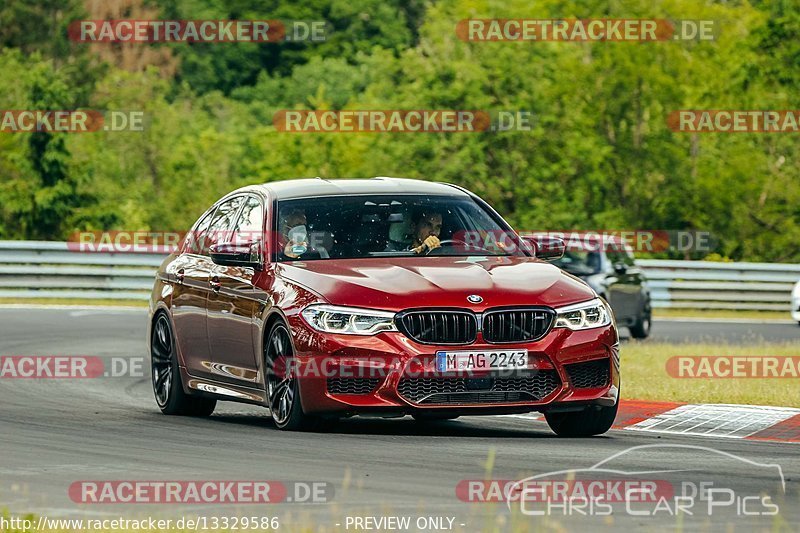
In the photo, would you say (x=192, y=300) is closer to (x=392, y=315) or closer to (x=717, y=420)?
(x=392, y=315)

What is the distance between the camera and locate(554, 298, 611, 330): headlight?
452 inches

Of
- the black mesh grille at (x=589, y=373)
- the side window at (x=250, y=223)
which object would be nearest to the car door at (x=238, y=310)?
the side window at (x=250, y=223)

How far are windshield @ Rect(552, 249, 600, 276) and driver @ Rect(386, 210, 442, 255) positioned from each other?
42.5ft

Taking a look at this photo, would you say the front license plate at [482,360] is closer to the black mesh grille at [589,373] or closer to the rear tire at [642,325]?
the black mesh grille at [589,373]

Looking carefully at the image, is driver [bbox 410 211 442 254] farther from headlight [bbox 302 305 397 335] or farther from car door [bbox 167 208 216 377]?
car door [bbox 167 208 216 377]

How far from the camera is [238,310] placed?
12531 millimetres

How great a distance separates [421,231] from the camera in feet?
41.2

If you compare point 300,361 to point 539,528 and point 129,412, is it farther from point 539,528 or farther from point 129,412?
point 539,528

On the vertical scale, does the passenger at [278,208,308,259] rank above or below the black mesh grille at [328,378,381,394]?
above

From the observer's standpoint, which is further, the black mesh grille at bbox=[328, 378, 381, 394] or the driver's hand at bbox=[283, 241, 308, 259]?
the driver's hand at bbox=[283, 241, 308, 259]

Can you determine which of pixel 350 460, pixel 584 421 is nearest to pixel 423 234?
pixel 584 421

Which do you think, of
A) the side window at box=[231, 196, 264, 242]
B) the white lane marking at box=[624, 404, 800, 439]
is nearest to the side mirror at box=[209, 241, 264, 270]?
the side window at box=[231, 196, 264, 242]

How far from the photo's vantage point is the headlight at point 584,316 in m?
11.5

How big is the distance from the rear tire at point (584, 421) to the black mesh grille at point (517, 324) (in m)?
0.73
